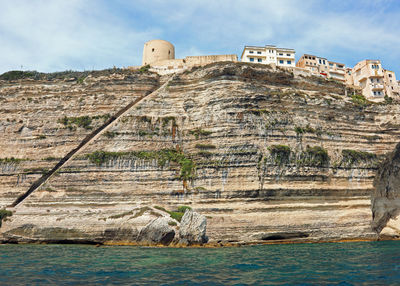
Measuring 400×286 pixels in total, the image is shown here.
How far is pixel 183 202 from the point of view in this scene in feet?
75.3

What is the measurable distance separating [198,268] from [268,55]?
3271 centimetres

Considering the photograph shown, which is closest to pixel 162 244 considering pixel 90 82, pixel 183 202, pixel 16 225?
pixel 183 202

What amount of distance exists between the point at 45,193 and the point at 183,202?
32.1 feet

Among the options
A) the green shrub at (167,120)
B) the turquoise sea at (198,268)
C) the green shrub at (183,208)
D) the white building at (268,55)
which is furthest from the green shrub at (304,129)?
the white building at (268,55)

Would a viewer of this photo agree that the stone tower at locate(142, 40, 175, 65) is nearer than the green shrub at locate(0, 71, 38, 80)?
No

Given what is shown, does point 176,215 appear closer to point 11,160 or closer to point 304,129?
point 304,129

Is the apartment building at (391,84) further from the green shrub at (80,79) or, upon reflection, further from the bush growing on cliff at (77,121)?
the green shrub at (80,79)

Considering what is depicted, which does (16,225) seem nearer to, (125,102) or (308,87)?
(125,102)

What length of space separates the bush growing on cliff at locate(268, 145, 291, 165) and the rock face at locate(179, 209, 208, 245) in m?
7.23

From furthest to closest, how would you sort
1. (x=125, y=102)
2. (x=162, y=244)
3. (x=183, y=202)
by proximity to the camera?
(x=125, y=102) → (x=183, y=202) → (x=162, y=244)

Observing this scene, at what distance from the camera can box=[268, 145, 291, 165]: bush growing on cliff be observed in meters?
23.6

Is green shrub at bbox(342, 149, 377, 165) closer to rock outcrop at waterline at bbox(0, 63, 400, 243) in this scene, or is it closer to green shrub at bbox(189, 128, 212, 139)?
rock outcrop at waterline at bbox(0, 63, 400, 243)

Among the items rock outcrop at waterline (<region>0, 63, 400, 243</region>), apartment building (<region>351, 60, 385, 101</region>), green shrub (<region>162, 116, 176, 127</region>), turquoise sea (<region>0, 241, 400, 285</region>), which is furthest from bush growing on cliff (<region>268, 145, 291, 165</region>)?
apartment building (<region>351, 60, 385, 101</region>)

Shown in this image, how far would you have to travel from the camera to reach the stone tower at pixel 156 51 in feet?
112
